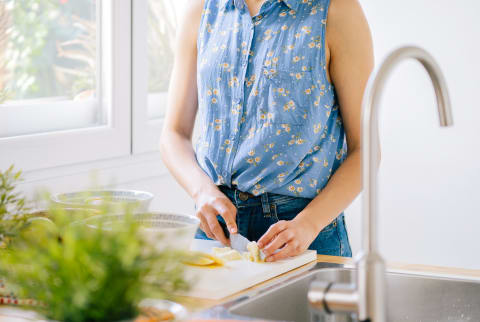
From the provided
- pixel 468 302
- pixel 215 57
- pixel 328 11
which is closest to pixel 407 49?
pixel 468 302

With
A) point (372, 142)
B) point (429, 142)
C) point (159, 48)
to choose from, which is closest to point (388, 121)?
point (429, 142)

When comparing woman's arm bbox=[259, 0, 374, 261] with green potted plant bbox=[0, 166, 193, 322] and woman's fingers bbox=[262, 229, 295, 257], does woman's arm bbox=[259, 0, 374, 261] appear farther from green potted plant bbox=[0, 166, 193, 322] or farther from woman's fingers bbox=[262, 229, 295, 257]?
green potted plant bbox=[0, 166, 193, 322]

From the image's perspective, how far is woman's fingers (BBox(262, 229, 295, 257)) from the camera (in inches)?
52.4

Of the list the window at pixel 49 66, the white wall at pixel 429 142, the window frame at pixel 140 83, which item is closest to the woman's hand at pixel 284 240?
the window at pixel 49 66

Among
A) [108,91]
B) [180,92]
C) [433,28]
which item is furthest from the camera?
[433,28]

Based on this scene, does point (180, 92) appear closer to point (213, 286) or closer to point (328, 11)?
point (328, 11)

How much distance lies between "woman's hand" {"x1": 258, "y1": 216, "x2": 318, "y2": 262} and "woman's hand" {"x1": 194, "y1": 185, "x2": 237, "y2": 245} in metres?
0.08

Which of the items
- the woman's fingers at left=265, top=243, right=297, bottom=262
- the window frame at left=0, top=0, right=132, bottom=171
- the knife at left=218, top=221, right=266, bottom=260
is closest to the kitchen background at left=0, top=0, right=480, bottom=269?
the window frame at left=0, top=0, right=132, bottom=171

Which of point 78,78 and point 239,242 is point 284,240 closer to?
point 239,242

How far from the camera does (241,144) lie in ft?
5.14

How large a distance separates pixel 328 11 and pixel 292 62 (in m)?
0.14

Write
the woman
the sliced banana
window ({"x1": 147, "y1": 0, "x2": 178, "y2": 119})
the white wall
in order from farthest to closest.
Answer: the white wall < window ({"x1": 147, "y1": 0, "x2": 178, "y2": 119}) < the woman < the sliced banana

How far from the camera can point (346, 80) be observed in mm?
1533

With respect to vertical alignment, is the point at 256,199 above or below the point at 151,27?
below
